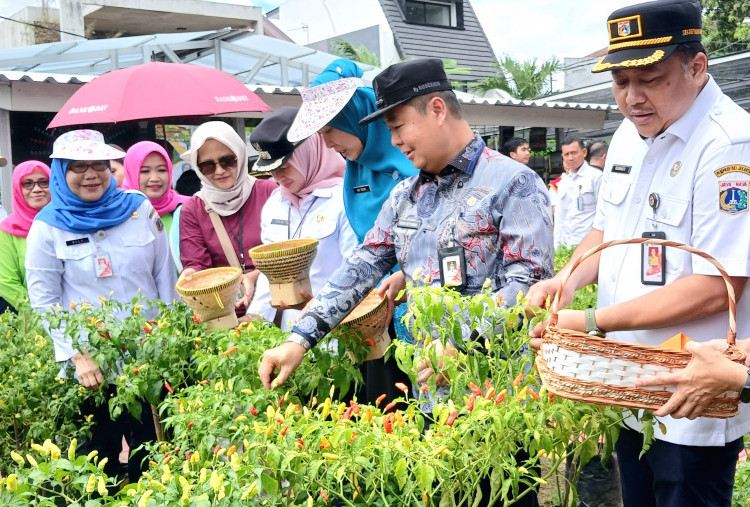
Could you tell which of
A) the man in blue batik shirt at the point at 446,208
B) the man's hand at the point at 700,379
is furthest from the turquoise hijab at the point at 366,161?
the man's hand at the point at 700,379

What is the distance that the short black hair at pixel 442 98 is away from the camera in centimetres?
251

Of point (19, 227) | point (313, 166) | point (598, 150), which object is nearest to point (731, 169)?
point (313, 166)

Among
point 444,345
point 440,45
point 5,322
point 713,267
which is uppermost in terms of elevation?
point 440,45

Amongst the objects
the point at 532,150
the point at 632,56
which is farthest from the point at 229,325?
the point at 532,150

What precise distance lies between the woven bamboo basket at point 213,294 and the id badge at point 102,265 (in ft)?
2.41

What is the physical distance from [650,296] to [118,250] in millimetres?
2779

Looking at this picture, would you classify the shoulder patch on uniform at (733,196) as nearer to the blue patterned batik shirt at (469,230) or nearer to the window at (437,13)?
the blue patterned batik shirt at (469,230)

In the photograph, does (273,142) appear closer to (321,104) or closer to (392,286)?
(321,104)

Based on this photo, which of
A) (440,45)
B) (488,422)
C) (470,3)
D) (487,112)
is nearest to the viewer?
(488,422)

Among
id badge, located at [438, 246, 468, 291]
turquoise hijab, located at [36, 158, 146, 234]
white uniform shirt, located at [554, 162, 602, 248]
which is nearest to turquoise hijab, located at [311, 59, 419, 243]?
id badge, located at [438, 246, 468, 291]

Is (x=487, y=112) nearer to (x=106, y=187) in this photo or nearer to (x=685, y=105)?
(x=106, y=187)

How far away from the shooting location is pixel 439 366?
2.01m

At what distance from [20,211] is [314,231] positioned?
8.88ft

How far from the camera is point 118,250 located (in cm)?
395
